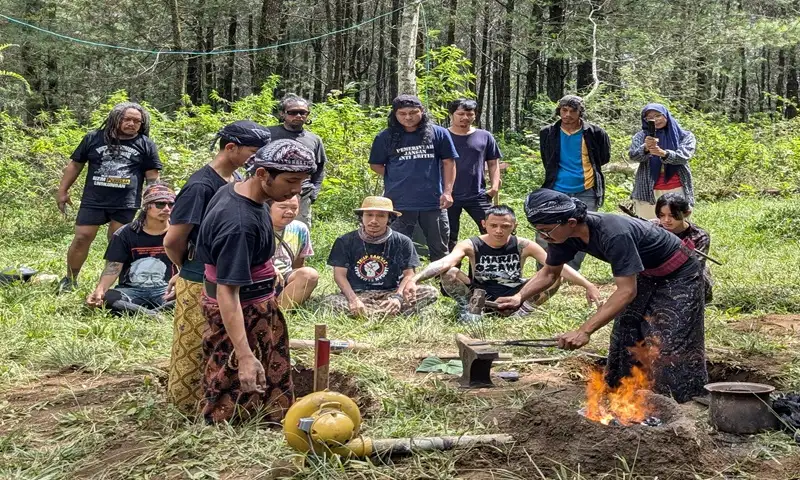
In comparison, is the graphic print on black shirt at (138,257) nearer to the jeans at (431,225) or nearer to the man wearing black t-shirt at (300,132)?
the man wearing black t-shirt at (300,132)

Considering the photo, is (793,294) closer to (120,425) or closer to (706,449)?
(706,449)

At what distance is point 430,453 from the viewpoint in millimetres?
3715

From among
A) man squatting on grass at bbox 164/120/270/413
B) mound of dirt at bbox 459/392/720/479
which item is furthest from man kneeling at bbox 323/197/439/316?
mound of dirt at bbox 459/392/720/479

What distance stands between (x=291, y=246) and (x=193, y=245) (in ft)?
9.67

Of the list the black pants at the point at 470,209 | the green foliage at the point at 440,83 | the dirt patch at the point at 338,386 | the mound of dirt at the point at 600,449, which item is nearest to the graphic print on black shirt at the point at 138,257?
the dirt patch at the point at 338,386

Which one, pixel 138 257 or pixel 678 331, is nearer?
pixel 678 331

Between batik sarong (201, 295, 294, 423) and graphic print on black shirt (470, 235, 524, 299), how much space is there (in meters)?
3.25

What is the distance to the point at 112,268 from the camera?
6934 millimetres

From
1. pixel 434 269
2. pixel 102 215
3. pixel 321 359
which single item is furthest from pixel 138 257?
pixel 321 359

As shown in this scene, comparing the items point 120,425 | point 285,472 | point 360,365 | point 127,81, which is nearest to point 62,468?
point 120,425

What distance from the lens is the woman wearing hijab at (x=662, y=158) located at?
25.5ft

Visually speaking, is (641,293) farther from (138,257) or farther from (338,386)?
(138,257)

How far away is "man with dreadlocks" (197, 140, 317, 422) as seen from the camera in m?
3.67

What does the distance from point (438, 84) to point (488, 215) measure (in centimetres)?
606
